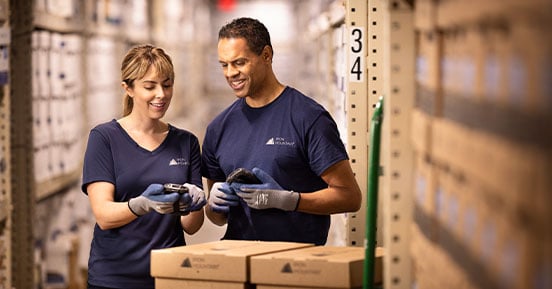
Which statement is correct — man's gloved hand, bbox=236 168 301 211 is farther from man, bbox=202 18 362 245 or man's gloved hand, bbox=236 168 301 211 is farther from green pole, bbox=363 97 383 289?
green pole, bbox=363 97 383 289

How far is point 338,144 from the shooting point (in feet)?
12.6

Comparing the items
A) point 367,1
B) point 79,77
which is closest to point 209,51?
point 79,77

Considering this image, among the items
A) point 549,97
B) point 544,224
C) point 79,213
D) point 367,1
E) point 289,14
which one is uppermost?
point 289,14

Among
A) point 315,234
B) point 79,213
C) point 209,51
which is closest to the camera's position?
point 315,234

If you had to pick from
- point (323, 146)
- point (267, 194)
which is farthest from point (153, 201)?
point (323, 146)

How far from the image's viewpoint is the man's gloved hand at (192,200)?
12.0 ft

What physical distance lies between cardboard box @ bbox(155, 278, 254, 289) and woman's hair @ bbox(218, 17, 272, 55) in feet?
3.62

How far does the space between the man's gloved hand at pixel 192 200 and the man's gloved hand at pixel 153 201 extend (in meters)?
0.05

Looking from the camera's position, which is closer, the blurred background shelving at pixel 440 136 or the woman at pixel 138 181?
the blurred background shelving at pixel 440 136

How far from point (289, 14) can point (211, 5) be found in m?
2.70

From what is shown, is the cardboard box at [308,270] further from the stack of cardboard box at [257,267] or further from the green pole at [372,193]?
the green pole at [372,193]

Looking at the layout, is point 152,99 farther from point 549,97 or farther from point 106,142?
point 549,97

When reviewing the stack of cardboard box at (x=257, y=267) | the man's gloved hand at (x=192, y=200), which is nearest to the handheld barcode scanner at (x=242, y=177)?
the man's gloved hand at (x=192, y=200)

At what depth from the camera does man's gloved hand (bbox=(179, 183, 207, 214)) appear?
365cm
